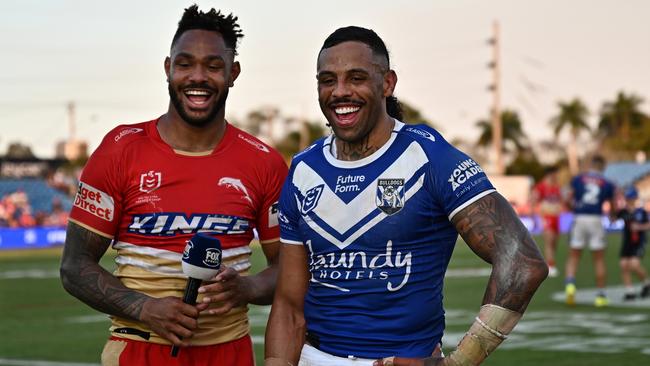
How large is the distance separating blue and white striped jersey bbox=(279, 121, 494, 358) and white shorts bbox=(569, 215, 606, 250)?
15.5m

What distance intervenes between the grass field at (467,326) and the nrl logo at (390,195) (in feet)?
26.4

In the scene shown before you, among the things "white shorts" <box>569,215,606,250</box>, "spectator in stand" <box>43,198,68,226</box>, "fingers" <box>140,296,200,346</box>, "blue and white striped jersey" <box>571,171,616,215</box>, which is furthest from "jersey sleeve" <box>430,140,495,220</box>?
"spectator in stand" <box>43,198,68,226</box>

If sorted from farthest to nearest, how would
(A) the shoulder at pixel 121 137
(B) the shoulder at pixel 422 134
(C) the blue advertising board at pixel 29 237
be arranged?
(C) the blue advertising board at pixel 29 237 < (A) the shoulder at pixel 121 137 < (B) the shoulder at pixel 422 134

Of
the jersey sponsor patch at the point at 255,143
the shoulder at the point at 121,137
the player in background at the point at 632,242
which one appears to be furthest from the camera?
the player in background at the point at 632,242

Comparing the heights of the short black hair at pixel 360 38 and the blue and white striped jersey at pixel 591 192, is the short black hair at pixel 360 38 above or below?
below

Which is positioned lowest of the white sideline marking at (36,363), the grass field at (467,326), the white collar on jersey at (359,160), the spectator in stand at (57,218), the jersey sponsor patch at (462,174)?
the white sideline marking at (36,363)

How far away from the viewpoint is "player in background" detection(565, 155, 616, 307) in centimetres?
1980

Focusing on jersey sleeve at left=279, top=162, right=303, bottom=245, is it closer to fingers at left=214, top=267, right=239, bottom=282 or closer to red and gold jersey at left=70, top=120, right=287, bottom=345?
fingers at left=214, top=267, right=239, bottom=282

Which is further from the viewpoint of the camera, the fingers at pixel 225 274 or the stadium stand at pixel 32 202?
the stadium stand at pixel 32 202

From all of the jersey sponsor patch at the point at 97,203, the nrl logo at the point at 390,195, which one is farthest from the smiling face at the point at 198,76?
the nrl logo at the point at 390,195

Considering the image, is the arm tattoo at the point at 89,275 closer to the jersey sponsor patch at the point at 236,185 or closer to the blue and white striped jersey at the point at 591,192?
the jersey sponsor patch at the point at 236,185

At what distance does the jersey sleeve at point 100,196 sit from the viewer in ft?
18.7

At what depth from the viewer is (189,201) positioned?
18.8ft

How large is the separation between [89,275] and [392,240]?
1613 millimetres
